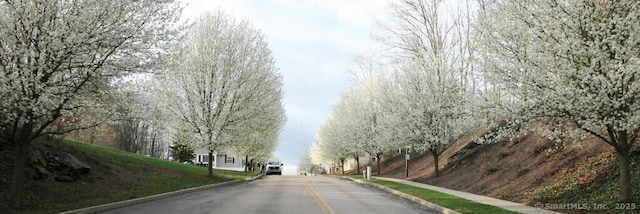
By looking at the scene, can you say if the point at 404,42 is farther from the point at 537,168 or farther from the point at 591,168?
the point at 591,168

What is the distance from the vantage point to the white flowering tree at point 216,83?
31203mm

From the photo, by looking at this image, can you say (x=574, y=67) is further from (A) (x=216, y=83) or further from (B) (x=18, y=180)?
(A) (x=216, y=83)

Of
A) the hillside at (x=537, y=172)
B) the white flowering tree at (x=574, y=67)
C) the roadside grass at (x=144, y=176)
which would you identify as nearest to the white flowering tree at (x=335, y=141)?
the hillside at (x=537, y=172)

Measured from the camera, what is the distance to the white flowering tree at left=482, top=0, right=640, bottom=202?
38.3 ft

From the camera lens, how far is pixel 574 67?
41.0 ft

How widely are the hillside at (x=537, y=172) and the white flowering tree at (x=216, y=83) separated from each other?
40.0 feet

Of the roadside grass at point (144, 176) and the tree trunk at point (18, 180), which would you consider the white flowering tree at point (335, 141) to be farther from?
the tree trunk at point (18, 180)

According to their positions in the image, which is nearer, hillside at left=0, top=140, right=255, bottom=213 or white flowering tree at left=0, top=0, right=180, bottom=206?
white flowering tree at left=0, top=0, right=180, bottom=206

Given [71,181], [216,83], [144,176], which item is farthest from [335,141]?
[71,181]

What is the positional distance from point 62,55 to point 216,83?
18.7 metres

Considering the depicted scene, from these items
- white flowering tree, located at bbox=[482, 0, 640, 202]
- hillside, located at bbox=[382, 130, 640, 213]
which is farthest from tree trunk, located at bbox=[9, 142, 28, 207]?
hillside, located at bbox=[382, 130, 640, 213]

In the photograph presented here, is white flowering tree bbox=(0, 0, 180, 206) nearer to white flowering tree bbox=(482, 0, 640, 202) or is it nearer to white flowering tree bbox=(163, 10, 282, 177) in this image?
white flowering tree bbox=(482, 0, 640, 202)

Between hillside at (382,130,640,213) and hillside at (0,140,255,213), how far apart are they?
13597mm

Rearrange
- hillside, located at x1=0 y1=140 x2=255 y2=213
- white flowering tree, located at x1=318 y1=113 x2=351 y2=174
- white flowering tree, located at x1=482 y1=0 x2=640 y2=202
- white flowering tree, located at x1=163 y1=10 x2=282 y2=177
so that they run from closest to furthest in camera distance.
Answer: white flowering tree, located at x1=482 y1=0 x2=640 y2=202, hillside, located at x1=0 y1=140 x2=255 y2=213, white flowering tree, located at x1=163 y1=10 x2=282 y2=177, white flowering tree, located at x1=318 y1=113 x2=351 y2=174
